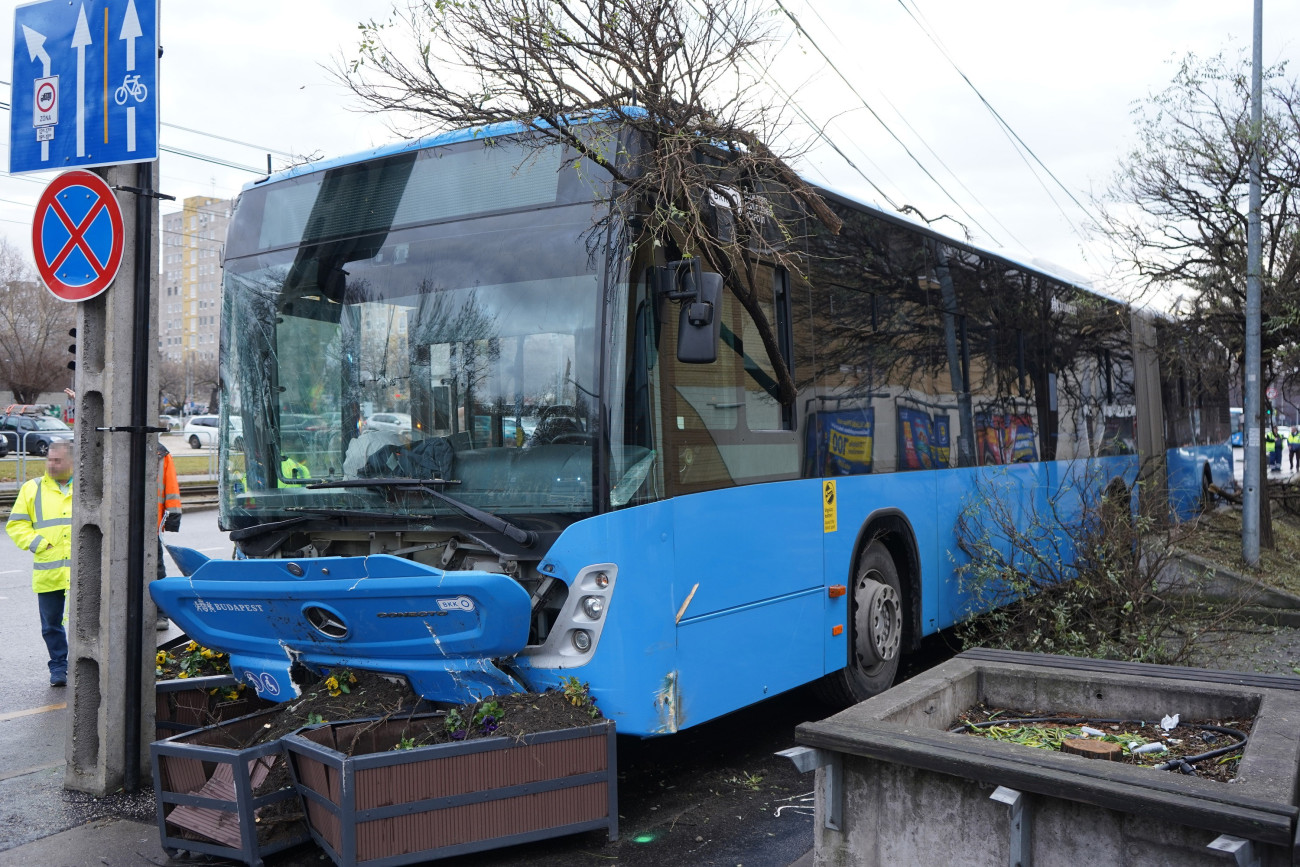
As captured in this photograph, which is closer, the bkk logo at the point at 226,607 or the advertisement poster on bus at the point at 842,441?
the bkk logo at the point at 226,607

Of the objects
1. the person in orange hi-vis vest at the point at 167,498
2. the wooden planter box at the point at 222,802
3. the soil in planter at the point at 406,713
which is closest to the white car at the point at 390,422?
the soil in planter at the point at 406,713

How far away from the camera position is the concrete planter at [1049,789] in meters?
2.92

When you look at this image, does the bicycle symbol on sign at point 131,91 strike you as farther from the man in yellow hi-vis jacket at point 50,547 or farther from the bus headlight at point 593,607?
the bus headlight at point 593,607

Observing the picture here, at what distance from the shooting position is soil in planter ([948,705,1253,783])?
372 centimetres

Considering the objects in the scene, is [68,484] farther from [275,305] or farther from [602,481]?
[602,481]

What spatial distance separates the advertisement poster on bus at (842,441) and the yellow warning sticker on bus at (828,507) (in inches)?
2.9

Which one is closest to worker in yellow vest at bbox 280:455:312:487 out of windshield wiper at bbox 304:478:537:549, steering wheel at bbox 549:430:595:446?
windshield wiper at bbox 304:478:537:549

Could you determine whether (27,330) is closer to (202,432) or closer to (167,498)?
(202,432)

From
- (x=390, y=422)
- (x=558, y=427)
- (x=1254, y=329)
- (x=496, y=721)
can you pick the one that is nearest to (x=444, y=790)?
(x=496, y=721)

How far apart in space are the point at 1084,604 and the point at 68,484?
7.56 m

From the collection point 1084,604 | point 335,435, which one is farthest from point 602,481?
point 1084,604

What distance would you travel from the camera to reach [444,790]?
4449 mm

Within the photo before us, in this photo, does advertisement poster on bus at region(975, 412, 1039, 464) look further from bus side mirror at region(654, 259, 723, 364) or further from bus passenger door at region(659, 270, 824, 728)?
bus side mirror at region(654, 259, 723, 364)

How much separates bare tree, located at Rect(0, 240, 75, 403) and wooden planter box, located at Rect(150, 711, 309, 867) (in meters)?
52.9
